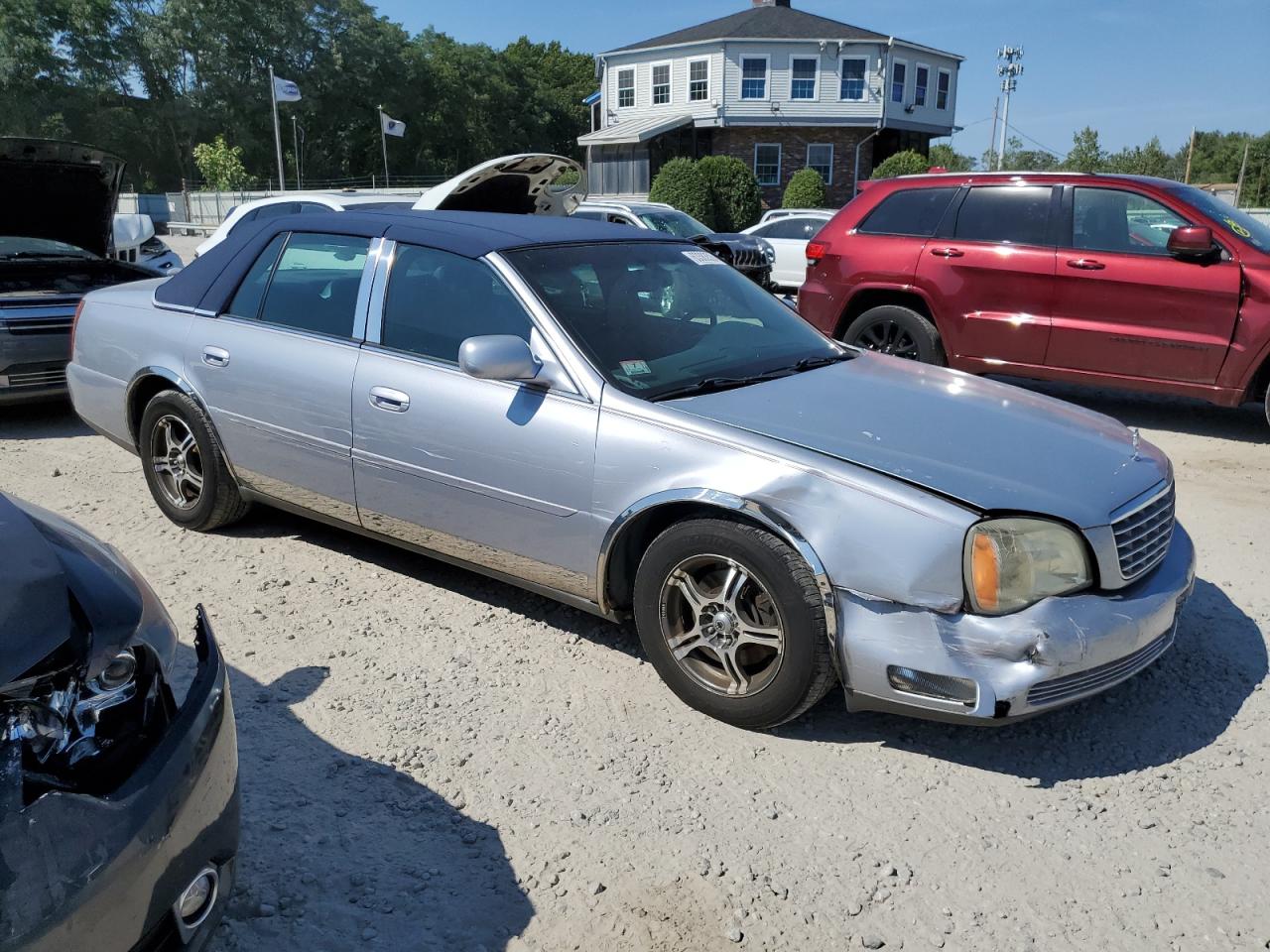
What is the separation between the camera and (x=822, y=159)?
133 feet

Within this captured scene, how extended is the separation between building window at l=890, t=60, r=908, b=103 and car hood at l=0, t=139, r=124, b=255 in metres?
37.8

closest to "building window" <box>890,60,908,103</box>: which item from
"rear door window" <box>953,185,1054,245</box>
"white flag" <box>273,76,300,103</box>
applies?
"white flag" <box>273,76,300,103</box>

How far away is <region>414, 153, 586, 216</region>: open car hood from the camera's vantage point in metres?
6.36

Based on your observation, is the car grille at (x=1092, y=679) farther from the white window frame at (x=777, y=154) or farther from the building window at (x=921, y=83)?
the building window at (x=921, y=83)

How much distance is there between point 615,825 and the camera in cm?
288

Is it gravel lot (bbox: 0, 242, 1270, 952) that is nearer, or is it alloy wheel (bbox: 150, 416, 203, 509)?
gravel lot (bbox: 0, 242, 1270, 952)

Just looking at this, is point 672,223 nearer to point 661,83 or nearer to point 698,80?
point 698,80

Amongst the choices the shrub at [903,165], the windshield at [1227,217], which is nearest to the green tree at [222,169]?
the shrub at [903,165]

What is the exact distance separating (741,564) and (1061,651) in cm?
95

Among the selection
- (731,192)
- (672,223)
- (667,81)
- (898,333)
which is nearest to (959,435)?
(898,333)

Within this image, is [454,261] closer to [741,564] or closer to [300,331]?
[300,331]

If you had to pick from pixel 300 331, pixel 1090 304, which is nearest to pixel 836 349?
pixel 300 331

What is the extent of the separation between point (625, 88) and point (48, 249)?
3733cm

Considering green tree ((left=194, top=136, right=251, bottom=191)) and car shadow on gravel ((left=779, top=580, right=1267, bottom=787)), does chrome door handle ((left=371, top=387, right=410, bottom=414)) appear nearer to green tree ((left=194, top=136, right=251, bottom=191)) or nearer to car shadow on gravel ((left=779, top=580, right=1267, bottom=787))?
car shadow on gravel ((left=779, top=580, right=1267, bottom=787))
